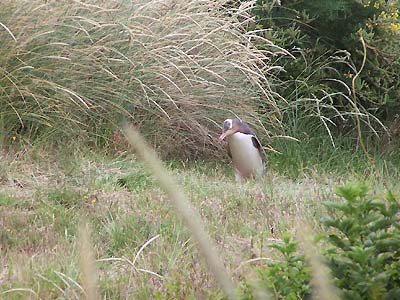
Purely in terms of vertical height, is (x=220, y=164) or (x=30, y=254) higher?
(x=30, y=254)

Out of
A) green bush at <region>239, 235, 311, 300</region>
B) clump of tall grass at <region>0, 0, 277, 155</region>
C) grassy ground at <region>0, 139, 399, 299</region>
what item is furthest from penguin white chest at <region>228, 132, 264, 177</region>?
green bush at <region>239, 235, 311, 300</region>

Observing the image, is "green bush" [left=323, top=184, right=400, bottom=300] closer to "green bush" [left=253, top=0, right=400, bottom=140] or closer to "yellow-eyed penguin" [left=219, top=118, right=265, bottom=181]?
"yellow-eyed penguin" [left=219, top=118, right=265, bottom=181]

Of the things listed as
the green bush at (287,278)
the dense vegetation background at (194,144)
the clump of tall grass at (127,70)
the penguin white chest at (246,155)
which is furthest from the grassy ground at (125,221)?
the clump of tall grass at (127,70)

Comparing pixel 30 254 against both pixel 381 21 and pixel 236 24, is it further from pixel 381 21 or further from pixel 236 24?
pixel 381 21

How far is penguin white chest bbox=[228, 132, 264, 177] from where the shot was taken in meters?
6.65

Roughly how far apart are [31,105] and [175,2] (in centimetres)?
232

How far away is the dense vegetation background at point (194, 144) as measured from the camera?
2746 millimetres

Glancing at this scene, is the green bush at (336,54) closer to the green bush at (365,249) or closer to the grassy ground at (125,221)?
the grassy ground at (125,221)

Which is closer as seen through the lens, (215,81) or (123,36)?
(123,36)

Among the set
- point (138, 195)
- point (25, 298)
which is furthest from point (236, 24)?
point (25, 298)

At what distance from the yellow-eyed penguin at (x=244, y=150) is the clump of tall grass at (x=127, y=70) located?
714mm

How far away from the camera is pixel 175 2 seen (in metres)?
8.28

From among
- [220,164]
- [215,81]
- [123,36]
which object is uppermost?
[123,36]

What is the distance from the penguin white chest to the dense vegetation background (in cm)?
25
